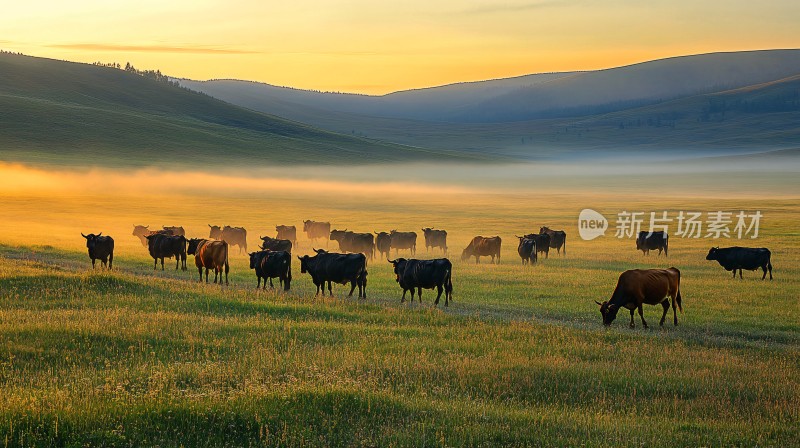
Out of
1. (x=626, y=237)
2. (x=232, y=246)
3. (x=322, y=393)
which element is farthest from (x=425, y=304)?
(x=626, y=237)

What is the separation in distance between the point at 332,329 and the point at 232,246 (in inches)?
1129

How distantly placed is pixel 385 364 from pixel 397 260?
11162mm

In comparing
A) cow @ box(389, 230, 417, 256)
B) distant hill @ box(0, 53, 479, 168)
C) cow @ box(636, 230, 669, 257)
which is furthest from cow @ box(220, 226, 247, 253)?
distant hill @ box(0, 53, 479, 168)

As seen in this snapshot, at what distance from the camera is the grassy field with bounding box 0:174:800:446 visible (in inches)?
422

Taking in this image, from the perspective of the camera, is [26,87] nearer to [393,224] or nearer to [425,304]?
[393,224]

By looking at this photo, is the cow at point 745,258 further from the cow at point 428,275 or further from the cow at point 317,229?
the cow at point 317,229

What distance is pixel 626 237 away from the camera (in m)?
51.9

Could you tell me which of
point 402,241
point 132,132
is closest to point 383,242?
point 402,241

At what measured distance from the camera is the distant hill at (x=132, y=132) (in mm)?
125375

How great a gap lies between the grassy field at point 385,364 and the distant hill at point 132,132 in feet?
309

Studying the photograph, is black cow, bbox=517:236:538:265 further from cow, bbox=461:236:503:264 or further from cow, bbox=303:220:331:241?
cow, bbox=303:220:331:241

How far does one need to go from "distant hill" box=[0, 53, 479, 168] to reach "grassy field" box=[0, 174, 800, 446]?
309 feet

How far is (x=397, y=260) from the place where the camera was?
84.2ft

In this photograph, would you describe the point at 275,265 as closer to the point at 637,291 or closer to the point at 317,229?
the point at 637,291
